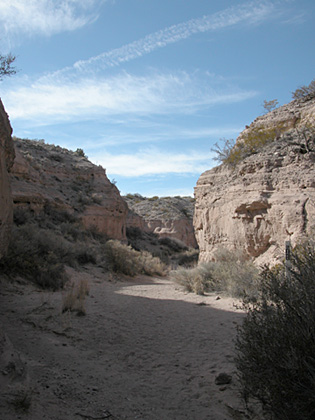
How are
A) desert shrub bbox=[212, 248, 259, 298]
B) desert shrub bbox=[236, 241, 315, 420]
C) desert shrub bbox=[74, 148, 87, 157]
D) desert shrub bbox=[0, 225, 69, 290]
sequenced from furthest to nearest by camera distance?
desert shrub bbox=[74, 148, 87, 157] → desert shrub bbox=[0, 225, 69, 290] → desert shrub bbox=[212, 248, 259, 298] → desert shrub bbox=[236, 241, 315, 420]

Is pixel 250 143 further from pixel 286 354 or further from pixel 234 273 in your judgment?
pixel 286 354

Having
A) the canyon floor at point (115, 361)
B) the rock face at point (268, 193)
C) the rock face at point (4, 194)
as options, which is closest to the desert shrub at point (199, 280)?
the rock face at point (268, 193)

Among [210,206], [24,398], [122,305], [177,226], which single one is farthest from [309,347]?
[177,226]

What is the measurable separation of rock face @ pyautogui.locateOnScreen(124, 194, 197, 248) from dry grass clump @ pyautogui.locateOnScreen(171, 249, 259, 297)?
76.9ft

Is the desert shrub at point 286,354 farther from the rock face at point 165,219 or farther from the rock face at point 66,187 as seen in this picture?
the rock face at point 165,219

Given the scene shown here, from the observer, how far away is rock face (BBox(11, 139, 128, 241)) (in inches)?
738

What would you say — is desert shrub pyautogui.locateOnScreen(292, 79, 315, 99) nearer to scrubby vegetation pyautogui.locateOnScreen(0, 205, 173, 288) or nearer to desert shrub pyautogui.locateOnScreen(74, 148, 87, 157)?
scrubby vegetation pyautogui.locateOnScreen(0, 205, 173, 288)

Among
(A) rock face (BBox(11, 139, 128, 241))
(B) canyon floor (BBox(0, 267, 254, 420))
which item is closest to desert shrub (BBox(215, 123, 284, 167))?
(B) canyon floor (BBox(0, 267, 254, 420))

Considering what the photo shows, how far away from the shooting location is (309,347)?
233cm

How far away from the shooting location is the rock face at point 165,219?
37000 millimetres

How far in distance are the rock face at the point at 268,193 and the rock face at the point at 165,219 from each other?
23487mm

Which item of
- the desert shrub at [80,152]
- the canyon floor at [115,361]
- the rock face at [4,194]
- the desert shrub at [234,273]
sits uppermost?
the desert shrub at [80,152]

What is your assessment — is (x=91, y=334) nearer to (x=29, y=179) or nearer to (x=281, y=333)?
(x=281, y=333)

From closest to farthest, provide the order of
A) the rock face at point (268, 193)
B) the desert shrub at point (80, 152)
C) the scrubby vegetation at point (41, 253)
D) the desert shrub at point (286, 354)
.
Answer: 1. the desert shrub at point (286, 354)
2. the rock face at point (268, 193)
3. the scrubby vegetation at point (41, 253)
4. the desert shrub at point (80, 152)
